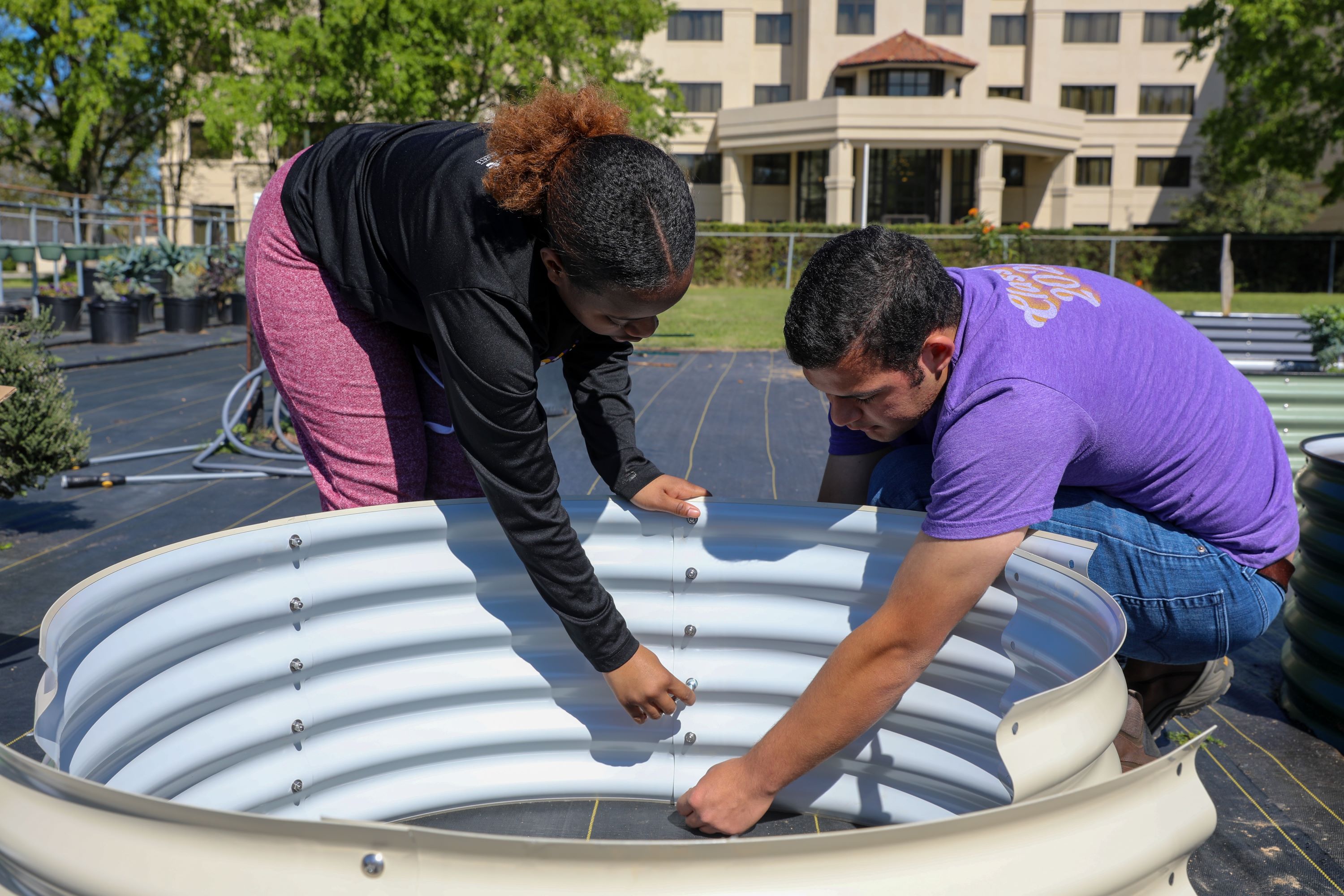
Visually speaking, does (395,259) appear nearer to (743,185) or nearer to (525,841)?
(525,841)

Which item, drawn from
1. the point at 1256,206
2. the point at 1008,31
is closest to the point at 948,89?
the point at 1008,31

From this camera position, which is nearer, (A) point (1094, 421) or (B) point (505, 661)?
(A) point (1094, 421)

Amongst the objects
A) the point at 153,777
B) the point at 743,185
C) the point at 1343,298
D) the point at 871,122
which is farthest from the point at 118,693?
the point at 743,185

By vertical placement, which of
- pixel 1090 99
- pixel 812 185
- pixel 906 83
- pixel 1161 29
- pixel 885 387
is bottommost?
pixel 885 387

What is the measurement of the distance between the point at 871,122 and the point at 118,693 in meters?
34.1

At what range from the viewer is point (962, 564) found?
153 centimetres

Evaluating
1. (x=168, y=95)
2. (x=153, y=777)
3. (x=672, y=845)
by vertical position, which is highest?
(x=168, y=95)

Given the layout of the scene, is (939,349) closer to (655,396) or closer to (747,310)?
(655,396)

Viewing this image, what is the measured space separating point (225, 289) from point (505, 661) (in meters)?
13.0

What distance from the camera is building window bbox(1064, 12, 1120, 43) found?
36156 millimetres

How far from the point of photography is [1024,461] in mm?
1533

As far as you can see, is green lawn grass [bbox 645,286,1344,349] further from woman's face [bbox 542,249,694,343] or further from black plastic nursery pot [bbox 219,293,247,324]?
woman's face [bbox 542,249,694,343]

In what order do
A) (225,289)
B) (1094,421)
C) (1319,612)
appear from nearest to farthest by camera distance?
(1094,421)
(1319,612)
(225,289)

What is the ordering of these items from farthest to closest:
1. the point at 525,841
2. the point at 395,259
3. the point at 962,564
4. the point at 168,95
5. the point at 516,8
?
the point at 168,95 < the point at 516,8 < the point at 395,259 < the point at 962,564 < the point at 525,841
